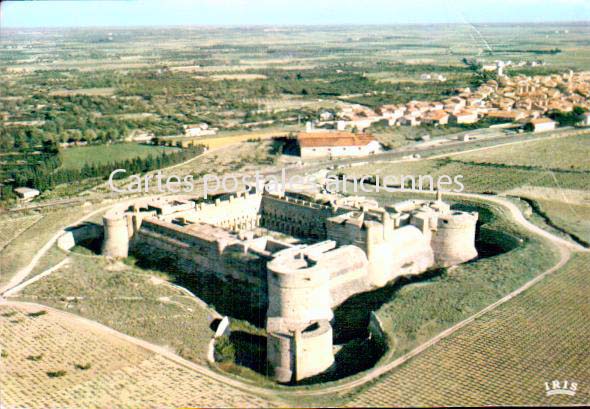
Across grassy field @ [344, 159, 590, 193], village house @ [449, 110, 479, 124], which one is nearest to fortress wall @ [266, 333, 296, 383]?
grassy field @ [344, 159, 590, 193]

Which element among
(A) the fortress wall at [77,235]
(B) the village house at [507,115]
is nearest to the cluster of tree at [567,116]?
(B) the village house at [507,115]

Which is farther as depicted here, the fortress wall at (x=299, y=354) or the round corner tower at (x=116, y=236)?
the round corner tower at (x=116, y=236)

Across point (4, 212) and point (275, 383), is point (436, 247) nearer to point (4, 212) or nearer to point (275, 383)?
point (275, 383)

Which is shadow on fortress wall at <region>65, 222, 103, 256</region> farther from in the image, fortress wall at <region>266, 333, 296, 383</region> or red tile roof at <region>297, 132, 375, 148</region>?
red tile roof at <region>297, 132, 375, 148</region>

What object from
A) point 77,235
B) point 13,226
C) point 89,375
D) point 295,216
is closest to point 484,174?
point 295,216

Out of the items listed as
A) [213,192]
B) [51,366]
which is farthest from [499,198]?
[51,366]

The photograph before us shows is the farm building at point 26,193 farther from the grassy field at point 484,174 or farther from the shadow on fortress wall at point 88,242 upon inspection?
the grassy field at point 484,174
